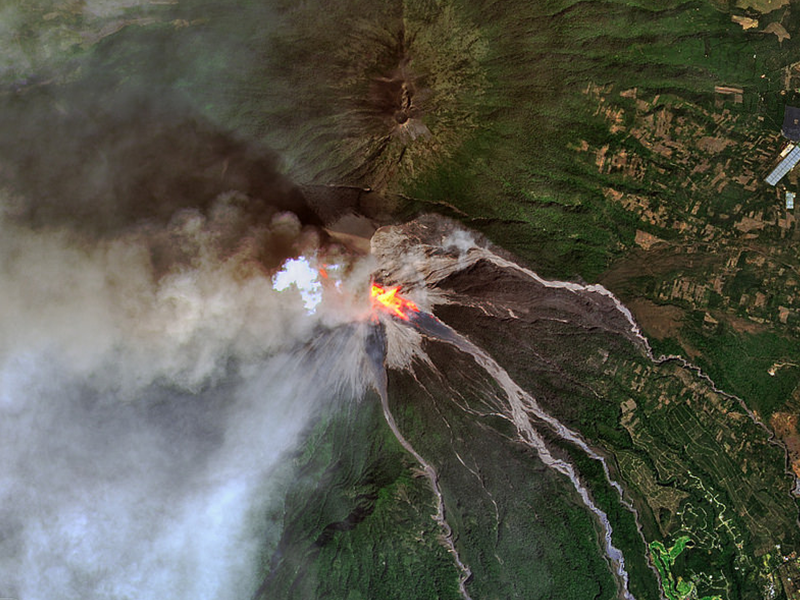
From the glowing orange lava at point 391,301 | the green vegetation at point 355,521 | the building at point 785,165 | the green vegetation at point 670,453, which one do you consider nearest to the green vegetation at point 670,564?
the green vegetation at point 670,453

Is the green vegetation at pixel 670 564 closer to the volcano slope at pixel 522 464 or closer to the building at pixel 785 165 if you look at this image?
the volcano slope at pixel 522 464

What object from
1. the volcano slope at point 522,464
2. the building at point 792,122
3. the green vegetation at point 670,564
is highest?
the building at point 792,122

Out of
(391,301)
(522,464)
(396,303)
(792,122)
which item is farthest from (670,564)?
(792,122)

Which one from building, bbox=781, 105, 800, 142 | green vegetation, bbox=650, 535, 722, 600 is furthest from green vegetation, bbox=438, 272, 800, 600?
building, bbox=781, 105, 800, 142

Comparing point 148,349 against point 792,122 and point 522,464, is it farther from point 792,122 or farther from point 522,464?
point 792,122

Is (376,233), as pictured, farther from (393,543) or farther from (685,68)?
(685,68)

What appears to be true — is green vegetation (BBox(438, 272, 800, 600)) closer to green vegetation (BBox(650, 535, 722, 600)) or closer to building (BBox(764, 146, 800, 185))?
green vegetation (BBox(650, 535, 722, 600))
